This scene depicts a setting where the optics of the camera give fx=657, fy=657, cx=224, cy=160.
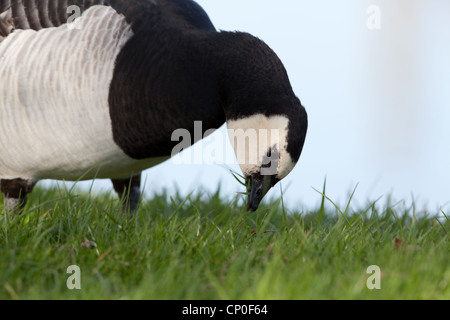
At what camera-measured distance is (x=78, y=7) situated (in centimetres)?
613

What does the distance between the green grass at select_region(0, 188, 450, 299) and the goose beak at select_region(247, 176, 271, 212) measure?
0.18m

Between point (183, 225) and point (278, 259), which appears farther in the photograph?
point (183, 225)

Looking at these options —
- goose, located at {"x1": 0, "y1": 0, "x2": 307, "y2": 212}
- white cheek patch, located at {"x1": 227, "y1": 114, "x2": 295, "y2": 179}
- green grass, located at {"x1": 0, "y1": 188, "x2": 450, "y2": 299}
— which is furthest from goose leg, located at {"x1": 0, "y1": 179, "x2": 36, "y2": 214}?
white cheek patch, located at {"x1": 227, "y1": 114, "x2": 295, "y2": 179}

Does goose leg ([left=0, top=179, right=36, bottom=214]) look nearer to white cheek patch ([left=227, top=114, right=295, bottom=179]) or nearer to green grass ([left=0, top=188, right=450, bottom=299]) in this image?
green grass ([left=0, top=188, right=450, bottom=299])

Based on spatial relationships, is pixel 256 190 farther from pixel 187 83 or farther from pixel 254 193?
pixel 187 83

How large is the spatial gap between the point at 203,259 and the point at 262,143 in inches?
52.3

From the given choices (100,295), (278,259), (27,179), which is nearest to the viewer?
(100,295)

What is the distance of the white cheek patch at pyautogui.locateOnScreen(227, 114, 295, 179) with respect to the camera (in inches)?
216

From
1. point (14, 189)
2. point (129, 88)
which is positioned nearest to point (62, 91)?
point (129, 88)

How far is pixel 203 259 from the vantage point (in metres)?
4.66

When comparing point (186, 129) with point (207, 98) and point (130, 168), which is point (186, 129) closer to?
point (207, 98)

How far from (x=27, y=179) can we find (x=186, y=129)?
1807 millimetres

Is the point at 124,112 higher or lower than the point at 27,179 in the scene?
higher
